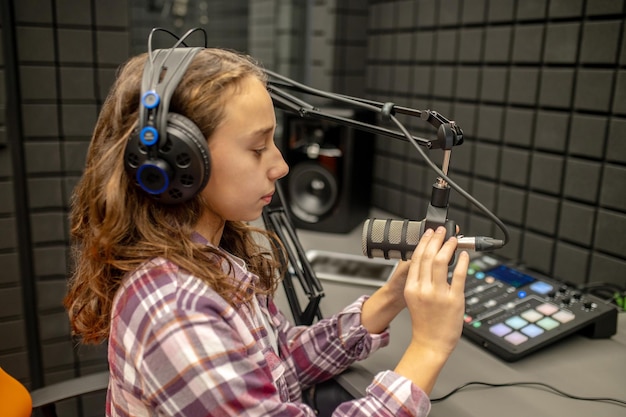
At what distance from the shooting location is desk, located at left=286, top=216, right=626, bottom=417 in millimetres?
900

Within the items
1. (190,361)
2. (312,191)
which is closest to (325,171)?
(312,191)

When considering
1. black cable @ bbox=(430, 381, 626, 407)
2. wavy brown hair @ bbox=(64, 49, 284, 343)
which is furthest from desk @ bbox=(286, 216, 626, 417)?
wavy brown hair @ bbox=(64, 49, 284, 343)

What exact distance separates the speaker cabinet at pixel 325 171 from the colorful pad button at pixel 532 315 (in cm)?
71

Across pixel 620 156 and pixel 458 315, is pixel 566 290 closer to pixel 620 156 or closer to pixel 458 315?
pixel 620 156

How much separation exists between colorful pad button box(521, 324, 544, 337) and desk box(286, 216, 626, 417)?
0.04m

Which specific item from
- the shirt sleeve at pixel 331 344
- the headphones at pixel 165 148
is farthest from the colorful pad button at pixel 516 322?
the headphones at pixel 165 148

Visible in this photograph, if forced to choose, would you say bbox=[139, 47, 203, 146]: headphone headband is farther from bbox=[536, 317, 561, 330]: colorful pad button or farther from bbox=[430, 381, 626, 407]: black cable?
bbox=[536, 317, 561, 330]: colorful pad button

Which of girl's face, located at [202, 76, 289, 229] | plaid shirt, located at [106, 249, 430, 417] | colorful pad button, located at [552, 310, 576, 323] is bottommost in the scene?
colorful pad button, located at [552, 310, 576, 323]

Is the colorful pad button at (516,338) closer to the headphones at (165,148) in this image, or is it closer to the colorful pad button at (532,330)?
the colorful pad button at (532,330)

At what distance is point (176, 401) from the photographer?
0.64 m

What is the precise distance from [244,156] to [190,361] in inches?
10.5

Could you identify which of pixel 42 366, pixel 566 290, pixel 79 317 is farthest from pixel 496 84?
pixel 42 366

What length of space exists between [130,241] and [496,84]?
1.09 meters

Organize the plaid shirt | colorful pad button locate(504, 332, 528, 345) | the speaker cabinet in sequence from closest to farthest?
the plaid shirt, colorful pad button locate(504, 332, 528, 345), the speaker cabinet
